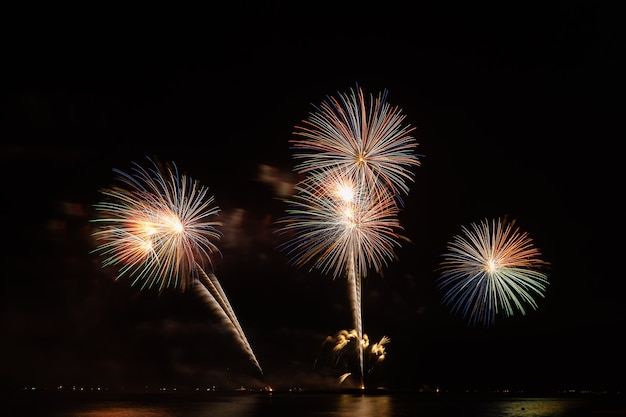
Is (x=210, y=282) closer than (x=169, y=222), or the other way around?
(x=169, y=222)

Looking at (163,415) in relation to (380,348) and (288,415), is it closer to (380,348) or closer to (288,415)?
(288,415)

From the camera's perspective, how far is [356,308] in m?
52.8

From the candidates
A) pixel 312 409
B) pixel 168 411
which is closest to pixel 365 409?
pixel 312 409

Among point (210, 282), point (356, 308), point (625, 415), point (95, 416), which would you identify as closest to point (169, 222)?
point (210, 282)

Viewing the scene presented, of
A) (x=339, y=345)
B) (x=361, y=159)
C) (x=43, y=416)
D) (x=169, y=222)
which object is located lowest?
(x=43, y=416)

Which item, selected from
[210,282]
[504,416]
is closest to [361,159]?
[210,282]

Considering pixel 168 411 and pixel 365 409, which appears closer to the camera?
pixel 168 411

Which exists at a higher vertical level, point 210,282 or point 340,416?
point 210,282

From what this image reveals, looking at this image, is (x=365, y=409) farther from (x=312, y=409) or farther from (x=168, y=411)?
(x=168, y=411)

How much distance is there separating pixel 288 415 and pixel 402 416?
11.9 metres

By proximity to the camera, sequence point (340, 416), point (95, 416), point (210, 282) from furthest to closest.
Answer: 1. point (95, 416)
2. point (340, 416)
3. point (210, 282)

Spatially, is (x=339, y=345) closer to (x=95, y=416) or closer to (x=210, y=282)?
(x=210, y=282)

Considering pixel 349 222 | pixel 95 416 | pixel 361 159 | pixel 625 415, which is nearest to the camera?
pixel 361 159

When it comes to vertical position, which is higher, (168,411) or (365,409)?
(365,409)
